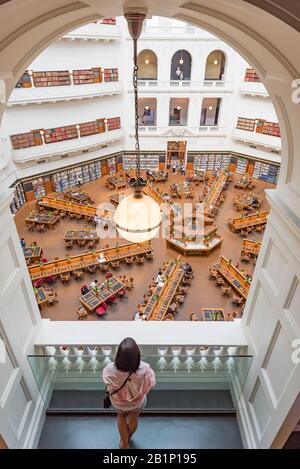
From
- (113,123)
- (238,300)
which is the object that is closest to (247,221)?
(238,300)

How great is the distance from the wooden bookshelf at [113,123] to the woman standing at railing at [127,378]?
1497 cm

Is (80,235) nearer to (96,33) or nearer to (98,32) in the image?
(96,33)

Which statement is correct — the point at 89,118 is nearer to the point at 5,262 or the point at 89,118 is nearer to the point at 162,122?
the point at 162,122

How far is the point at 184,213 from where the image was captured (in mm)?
12969

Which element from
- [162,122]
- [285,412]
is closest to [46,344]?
[285,412]

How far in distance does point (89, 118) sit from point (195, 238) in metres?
8.61

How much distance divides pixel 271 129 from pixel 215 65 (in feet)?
25.6

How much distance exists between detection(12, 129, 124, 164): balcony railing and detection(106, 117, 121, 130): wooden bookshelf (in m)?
0.22

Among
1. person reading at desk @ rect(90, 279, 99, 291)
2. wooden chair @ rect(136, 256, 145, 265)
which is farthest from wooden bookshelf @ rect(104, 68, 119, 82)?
person reading at desk @ rect(90, 279, 99, 291)

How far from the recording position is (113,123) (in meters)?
16.2

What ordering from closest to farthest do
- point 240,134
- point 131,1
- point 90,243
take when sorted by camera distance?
point 131,1
point 90,243
point 240,134

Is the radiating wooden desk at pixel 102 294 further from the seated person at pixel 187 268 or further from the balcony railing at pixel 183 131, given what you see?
the balcony railing at pixel 183 131

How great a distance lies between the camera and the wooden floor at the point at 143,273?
8602 millimetres

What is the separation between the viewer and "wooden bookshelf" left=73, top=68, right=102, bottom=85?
13.8 meters
